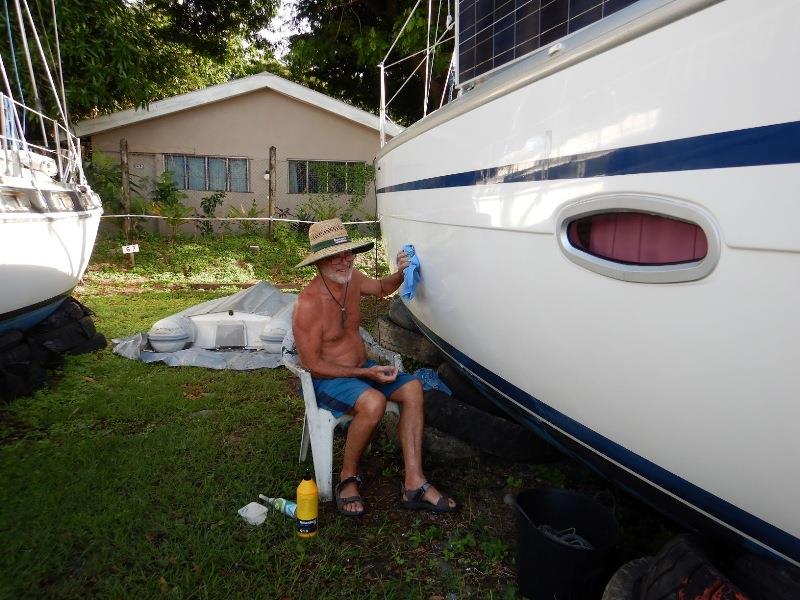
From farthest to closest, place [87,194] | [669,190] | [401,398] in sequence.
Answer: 1. [87,194]
2. [401,398]
3. [669,190]

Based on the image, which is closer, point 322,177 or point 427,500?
point 427,500

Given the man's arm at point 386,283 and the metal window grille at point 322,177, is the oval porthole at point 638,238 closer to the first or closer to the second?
the man's arm at point 386,283

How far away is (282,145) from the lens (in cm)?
1134

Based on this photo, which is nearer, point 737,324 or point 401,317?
point 737,324

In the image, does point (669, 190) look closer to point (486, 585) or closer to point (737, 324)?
point (737, 324)

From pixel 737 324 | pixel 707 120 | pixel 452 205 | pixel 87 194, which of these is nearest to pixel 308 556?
pixel 452 205

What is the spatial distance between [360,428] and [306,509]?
0.43m

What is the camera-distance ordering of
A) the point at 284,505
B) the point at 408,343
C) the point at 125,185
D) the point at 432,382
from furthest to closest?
1. the point at 125,185
2. the point at 408,343
3. the point at 432,382
4. the point at 284,505

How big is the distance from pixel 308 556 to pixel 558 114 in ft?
6.14

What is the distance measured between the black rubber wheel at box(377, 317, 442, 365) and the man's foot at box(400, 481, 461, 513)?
1.42m

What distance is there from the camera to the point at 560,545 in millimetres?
1845

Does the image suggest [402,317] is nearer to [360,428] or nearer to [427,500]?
[360,428]

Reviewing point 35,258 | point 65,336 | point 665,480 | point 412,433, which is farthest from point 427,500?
point 65,336

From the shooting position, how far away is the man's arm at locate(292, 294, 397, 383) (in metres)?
2.67
